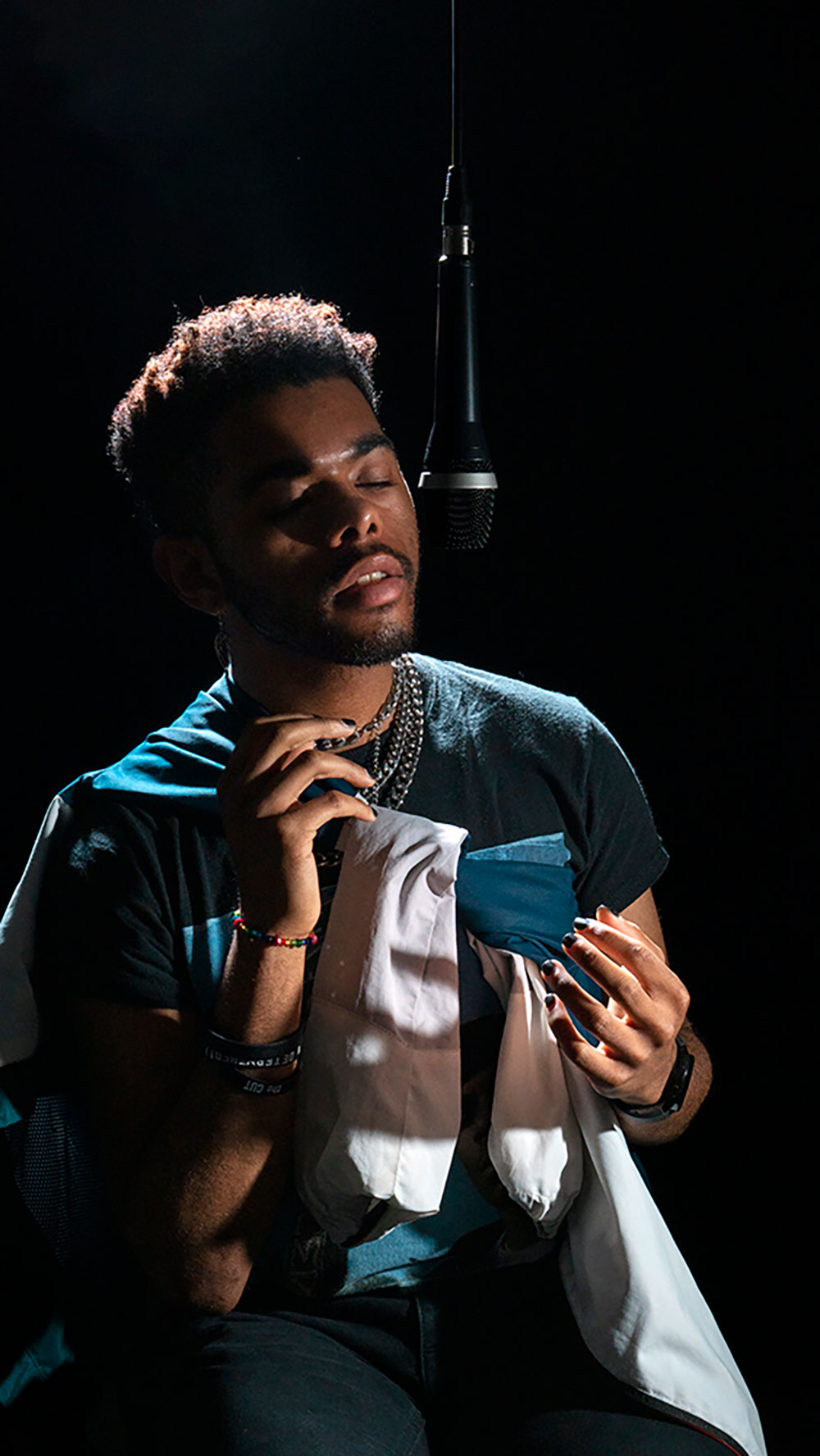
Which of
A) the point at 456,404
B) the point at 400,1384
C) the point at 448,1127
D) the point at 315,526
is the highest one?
the point at 456,404

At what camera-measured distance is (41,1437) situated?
133cm

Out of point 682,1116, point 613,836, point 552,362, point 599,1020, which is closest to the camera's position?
point 599,1020

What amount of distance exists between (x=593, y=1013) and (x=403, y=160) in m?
1.39

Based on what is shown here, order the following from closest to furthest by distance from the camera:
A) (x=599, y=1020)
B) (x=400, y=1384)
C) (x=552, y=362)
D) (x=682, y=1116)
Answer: (x=599, y=1020)
(x=400, y=1384)
(x=682, y=1116)
(x=552, y=362)

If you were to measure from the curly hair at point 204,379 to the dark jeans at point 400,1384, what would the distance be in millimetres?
914

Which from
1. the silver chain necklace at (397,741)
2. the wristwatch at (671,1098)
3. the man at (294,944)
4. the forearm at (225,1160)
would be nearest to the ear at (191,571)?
the man at (294,944)

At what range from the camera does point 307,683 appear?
4.88ft

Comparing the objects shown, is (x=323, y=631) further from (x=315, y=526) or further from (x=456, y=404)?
(x=456, y=404)

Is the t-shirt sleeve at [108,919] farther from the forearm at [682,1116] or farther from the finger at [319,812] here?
the forearm at [682,1116]

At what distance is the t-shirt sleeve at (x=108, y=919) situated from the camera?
1.33 meters

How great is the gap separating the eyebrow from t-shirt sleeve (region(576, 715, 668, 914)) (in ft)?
1.46

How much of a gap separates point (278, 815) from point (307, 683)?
10.6 inches

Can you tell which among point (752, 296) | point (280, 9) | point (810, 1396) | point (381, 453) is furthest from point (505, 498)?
point (810, 1396)

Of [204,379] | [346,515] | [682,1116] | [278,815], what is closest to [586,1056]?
[682,1116]
